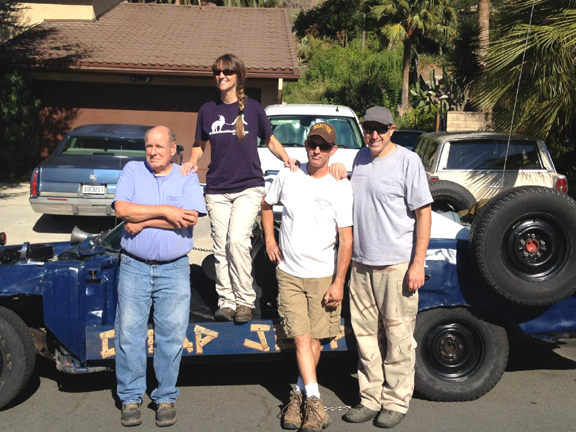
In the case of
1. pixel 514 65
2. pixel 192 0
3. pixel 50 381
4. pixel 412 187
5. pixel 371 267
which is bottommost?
pixel 50 381

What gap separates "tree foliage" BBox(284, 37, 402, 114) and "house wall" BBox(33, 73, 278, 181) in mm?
16228

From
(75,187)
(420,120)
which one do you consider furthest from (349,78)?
(75,187)

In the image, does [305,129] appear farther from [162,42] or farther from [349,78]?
[349,78]

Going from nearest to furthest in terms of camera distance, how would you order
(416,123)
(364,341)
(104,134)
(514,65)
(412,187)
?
(412,187) < (364,341) < (514,65) < (104,134) < (416,123)

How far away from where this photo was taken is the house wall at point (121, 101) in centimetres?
1591

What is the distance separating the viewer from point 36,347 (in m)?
4.60

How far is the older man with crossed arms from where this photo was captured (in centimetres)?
424

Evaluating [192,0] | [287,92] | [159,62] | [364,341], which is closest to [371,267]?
[364,341]

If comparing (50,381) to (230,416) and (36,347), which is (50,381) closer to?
(36,347)

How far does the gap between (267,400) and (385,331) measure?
1.02 m

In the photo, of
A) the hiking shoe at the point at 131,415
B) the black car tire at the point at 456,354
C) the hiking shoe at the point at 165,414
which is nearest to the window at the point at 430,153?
the black car tire at the point at 456,354

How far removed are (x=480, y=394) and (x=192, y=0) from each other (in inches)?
1336

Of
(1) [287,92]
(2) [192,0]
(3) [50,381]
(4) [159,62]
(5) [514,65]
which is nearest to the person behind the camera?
(3) [50,381]

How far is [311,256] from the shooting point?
428 cm
